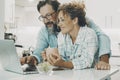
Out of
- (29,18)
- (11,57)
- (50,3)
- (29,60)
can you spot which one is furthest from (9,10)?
(11,57)

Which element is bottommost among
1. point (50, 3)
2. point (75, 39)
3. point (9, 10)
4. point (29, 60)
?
point (29, 60)

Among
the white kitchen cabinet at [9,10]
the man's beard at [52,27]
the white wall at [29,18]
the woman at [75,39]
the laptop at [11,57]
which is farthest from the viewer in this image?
the white wall at [29,18]

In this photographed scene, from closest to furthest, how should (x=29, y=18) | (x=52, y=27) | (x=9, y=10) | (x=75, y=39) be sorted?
1. (x=75, y=39)
2. (x=52, y=27)
3. (x=9, y=10)
4. (x=29, y=18)

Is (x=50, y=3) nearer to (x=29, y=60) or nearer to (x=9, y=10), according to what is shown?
(x=29, y=60)

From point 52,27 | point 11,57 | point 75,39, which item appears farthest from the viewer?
point 52,27

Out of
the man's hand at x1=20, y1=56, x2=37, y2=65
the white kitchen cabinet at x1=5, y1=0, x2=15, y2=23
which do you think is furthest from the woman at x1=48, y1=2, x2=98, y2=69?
the white kitchen cabinet at x1=5, y1=0, x2=15, y2=23

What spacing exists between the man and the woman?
0.08m

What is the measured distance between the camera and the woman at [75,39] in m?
1.63

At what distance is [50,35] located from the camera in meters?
2.02

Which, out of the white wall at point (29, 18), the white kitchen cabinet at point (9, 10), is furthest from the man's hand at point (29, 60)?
the white wall at point (29, 18)

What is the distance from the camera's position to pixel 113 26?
4.51 meters

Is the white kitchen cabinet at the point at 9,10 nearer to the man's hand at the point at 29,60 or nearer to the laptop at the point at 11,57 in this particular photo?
the man's hand at the point at 29,60

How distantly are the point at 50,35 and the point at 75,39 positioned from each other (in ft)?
1.01

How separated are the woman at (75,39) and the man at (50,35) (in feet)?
0.27
